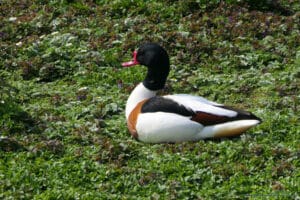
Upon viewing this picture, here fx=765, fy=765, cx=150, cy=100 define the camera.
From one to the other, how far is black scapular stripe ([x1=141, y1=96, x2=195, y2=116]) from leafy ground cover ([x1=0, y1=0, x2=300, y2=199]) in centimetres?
40

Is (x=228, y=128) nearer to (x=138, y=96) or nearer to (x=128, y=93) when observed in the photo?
(x=138, y=96)

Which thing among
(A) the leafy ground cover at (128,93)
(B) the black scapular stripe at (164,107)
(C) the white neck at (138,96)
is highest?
(B) the black scapular stripe at (164,107)

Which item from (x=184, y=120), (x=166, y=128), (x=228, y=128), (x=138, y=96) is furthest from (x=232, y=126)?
(x=138, y=96)

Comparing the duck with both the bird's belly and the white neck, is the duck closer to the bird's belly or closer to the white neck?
the bird's belly

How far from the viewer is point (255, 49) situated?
502 inches

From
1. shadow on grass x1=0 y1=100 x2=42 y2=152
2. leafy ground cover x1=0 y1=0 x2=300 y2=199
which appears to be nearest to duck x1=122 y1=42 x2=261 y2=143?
leafy ground cover x1=0 y1=0 x2=300 y2=199

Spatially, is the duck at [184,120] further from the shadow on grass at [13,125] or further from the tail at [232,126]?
the shadow on grass at [13,125]

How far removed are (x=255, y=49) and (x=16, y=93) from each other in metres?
4.17

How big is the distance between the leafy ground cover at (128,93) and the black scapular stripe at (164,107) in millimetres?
400

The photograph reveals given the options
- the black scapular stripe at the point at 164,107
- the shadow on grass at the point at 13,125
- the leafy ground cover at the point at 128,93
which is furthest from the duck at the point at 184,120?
the shadow on grass at the point at 13,125

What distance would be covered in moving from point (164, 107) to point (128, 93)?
2134 millimetres

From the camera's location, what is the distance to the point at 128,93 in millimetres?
11125

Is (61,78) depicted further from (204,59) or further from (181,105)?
(181,105)

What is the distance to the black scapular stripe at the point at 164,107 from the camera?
29.3 ft
